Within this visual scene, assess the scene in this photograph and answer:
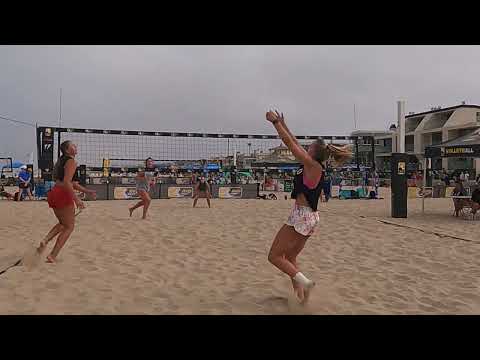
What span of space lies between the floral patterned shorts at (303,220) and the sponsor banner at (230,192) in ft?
41.4

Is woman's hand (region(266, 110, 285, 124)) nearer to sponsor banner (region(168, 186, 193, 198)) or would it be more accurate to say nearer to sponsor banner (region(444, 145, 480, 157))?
sponsor banner (region(444, 145, 480, 157))

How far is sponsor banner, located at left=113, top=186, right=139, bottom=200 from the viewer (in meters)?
14.2

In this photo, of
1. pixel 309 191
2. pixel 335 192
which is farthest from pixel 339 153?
pixel 335 192

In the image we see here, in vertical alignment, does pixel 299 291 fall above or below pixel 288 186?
below

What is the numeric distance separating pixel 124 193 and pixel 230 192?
3.99m

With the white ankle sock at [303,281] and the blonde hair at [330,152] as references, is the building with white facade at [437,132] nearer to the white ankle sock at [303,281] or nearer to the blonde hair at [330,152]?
the blonde hair at [330,152]

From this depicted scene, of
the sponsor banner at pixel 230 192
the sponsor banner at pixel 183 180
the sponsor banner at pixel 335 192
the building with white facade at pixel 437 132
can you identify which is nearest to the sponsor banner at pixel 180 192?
the sponsor banner at pixel 230 192

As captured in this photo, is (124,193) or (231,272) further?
(124,193)

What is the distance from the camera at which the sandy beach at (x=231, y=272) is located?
2791 mm

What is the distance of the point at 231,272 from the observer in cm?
375

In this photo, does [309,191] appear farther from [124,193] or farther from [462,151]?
[124,193]
